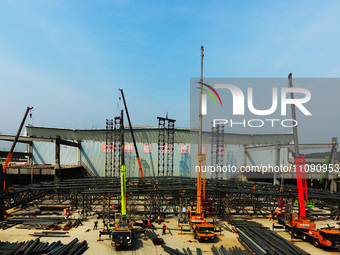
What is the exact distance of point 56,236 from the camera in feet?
91.5

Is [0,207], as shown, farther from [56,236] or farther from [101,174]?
[101,174]

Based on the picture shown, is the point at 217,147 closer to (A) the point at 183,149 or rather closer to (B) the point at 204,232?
(A) the point at 183,149

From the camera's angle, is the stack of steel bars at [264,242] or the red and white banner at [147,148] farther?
the red and white banner at [147,148]

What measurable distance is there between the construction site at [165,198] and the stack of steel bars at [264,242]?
135 mm

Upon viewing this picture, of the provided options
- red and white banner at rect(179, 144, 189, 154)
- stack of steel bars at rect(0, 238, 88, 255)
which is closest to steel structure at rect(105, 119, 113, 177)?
red and white banner at rect(179, 144, 189, 154)

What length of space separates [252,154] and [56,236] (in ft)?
202

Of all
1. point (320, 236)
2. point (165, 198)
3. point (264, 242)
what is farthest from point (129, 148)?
point (320, 236)

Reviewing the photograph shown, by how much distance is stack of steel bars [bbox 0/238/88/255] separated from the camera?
22242 mm

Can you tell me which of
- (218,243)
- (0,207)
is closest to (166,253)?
(218,243)

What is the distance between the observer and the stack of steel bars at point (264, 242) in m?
22.6

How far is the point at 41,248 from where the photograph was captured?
2334 cm

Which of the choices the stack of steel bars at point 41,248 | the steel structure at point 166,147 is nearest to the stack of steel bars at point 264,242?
the stack of steel bars at point 41,248

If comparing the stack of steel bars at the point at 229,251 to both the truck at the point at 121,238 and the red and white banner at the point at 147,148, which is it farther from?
the red and white banner at the point at 147,148

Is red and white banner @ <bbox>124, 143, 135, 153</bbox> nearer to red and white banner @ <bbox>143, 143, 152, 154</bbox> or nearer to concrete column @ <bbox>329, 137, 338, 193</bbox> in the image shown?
red and white banner @ <bbox>143, 143, 152, 154</bbox>
